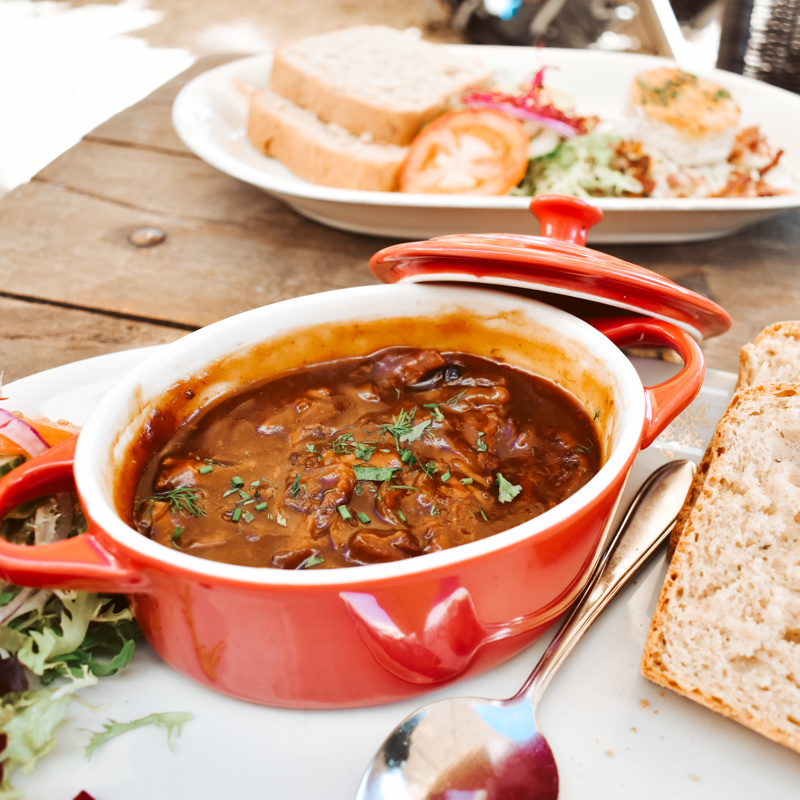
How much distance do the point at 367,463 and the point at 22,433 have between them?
2.56 ft

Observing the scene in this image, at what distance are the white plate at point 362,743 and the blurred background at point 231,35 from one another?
10.7ft

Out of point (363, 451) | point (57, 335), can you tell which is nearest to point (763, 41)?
point (363, 451)

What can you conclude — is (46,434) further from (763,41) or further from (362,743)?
(763,41)

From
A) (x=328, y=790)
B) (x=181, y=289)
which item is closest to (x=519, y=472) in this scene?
(x=328, y=790)

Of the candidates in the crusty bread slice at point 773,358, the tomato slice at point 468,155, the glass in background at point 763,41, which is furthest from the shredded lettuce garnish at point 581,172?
the crusty bread slice at point 773,358

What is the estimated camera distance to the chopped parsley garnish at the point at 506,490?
1626 mm

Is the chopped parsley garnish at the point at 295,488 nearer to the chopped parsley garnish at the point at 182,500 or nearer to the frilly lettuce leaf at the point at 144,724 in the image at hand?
the chopped parsley garnish at the point at 182,500

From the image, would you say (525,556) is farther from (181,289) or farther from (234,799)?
(181,289)

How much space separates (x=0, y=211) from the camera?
3.35 meters

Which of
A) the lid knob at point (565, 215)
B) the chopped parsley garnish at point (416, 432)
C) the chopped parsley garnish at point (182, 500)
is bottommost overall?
the chopped parsley garnish at point (416, 432)

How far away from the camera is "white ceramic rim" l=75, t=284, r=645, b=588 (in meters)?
1.20

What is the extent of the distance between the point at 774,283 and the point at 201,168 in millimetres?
2867

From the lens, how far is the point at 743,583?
5.08 feet

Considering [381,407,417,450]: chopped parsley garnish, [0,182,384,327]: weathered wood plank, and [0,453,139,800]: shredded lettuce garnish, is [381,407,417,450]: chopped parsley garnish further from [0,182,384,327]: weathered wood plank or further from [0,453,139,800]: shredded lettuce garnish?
[0,182,384,327]: weathered wood plank
